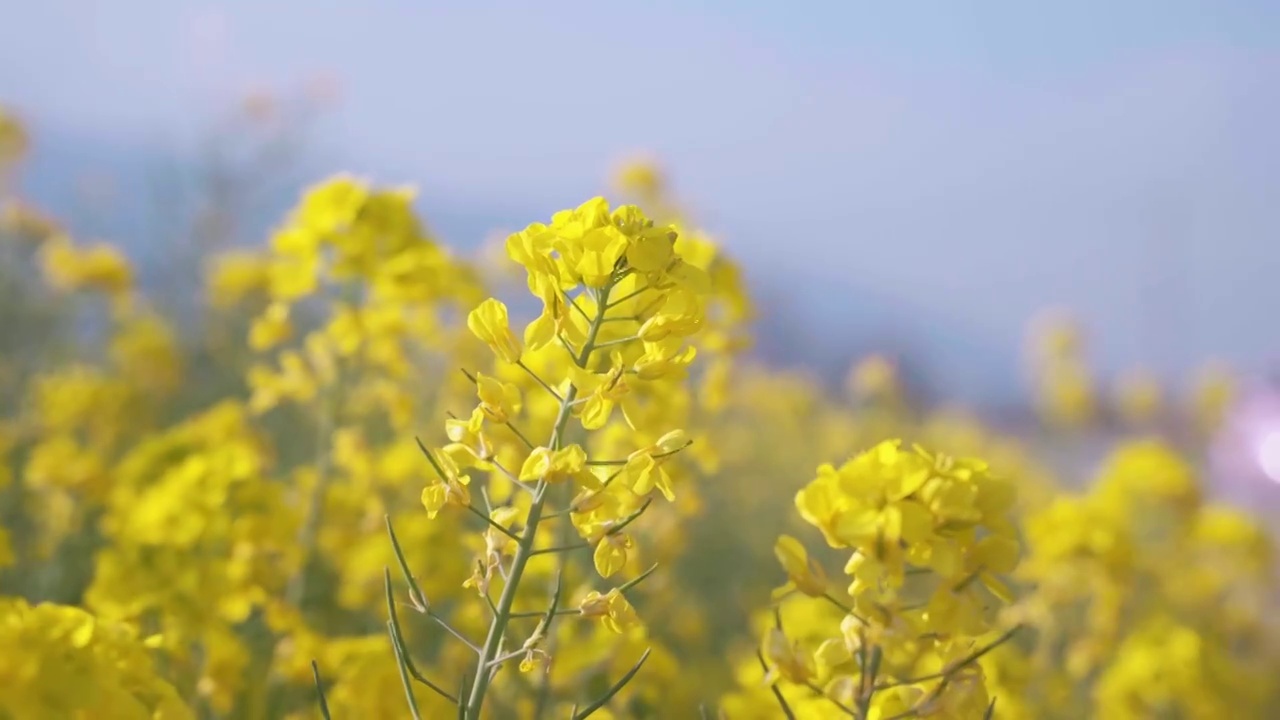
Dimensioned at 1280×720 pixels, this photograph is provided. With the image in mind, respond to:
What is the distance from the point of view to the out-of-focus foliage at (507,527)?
1346mm

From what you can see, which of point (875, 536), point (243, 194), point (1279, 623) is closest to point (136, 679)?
point (875, 536)

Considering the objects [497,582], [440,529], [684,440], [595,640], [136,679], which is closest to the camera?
[684,440]

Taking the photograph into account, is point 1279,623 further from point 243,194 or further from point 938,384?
point 938,384

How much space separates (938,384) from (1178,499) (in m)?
18.3

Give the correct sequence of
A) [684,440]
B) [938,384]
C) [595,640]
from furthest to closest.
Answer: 1. [938,384]
2. [595,640]
3. [684,440]

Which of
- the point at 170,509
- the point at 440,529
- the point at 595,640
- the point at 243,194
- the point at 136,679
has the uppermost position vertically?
the point at 243,194

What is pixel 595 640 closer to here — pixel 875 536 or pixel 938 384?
pixel 875 536

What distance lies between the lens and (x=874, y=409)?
8.73 meters

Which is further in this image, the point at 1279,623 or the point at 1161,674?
the point at 1279,623

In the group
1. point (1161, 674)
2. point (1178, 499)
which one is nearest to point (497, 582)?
point (1161, 674)

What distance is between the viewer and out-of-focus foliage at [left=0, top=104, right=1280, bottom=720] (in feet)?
4.42

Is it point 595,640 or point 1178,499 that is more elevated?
Result: point 595,640

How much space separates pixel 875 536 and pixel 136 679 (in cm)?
99

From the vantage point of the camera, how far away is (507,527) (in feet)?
4.67
